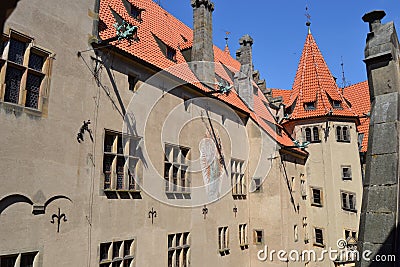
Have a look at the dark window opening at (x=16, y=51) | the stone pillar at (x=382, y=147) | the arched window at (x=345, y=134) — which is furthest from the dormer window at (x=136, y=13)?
the arched window at (x=345, y=134)

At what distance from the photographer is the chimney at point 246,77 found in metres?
19.9

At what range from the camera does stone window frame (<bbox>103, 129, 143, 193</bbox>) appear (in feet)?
30.3

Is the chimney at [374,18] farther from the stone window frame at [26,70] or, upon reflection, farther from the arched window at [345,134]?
the arched window at [345,134]

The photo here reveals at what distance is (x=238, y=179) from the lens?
→ 57.0ft

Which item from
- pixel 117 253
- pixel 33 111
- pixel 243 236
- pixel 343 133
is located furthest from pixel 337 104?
pixel 33 111

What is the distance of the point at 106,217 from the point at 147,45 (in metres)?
6.62

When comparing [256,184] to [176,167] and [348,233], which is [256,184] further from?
[176,167]

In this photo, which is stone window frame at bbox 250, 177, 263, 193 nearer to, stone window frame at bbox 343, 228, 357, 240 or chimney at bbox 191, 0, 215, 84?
chimney at bbox 191, 0, 215, 84

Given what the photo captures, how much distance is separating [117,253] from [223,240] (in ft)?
22.8

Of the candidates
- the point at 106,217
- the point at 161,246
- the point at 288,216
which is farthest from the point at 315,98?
the point at 106,217

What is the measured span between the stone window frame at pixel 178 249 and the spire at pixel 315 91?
13.1 metres

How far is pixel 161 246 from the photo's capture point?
35.7ft

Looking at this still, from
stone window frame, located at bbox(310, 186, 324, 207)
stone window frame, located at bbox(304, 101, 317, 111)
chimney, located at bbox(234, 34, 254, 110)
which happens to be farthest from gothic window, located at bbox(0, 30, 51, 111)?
stone window frame, located at bbox(304, 101, 317, 111)

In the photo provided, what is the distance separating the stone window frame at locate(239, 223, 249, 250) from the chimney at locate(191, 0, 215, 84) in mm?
7463
